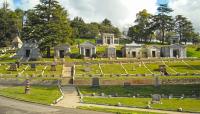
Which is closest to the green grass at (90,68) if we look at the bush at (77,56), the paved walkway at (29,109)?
the bush at (77,56)

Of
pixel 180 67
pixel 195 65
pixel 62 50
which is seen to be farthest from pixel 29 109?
pixel 62 50

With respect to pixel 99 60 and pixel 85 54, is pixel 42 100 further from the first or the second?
Answer: pixel 85 54

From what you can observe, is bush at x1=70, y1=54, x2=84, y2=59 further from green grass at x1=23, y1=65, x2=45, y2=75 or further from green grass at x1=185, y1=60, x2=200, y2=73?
green grass at x1=185, y1=60, x2=200, y2=73

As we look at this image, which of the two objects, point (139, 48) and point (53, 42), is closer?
point (53, 42)

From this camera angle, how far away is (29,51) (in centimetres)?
10069

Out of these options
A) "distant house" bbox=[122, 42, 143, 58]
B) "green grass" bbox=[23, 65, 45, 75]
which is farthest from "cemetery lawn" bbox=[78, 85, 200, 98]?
"distant house" bbox=[122, 42, 143, 58]

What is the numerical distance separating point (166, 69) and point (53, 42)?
30.2 meters

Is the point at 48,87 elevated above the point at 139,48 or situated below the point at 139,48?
below

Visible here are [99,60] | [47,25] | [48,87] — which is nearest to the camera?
[48,87]

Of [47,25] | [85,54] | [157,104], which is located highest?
[47,25]

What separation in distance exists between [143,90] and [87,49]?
3903 centimetres

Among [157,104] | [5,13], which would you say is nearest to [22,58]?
[5,13]

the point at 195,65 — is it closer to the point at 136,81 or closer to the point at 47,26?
the point at 136,81

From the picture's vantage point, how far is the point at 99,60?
90.5 metres
